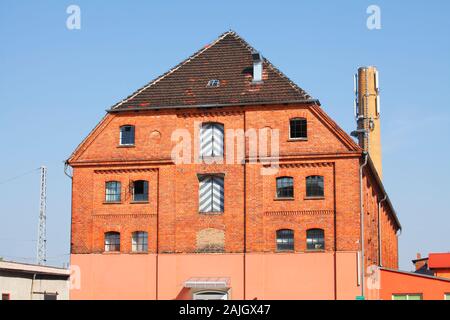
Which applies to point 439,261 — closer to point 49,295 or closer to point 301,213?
point 301,213

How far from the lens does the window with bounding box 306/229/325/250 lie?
1342 inches

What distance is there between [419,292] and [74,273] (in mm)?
17620

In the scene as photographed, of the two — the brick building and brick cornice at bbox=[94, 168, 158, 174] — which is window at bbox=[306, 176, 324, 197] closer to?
the brick building

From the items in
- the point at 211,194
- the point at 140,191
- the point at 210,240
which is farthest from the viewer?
the point at 140,191

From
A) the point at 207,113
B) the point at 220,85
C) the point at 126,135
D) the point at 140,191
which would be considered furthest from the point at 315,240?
the point at 126,135

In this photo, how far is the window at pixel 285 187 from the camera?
34812 millimetres

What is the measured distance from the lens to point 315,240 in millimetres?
34156

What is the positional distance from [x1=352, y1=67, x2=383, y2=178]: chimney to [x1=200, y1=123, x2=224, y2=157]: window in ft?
92.3

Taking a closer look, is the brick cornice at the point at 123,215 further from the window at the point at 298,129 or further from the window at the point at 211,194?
the window at the point at 298,129

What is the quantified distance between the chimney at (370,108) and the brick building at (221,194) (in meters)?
25.5

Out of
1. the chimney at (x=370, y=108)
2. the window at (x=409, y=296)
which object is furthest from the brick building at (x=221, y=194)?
the chimney at (x=370, y=108)

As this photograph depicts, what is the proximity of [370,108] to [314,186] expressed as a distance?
32.1 meters
